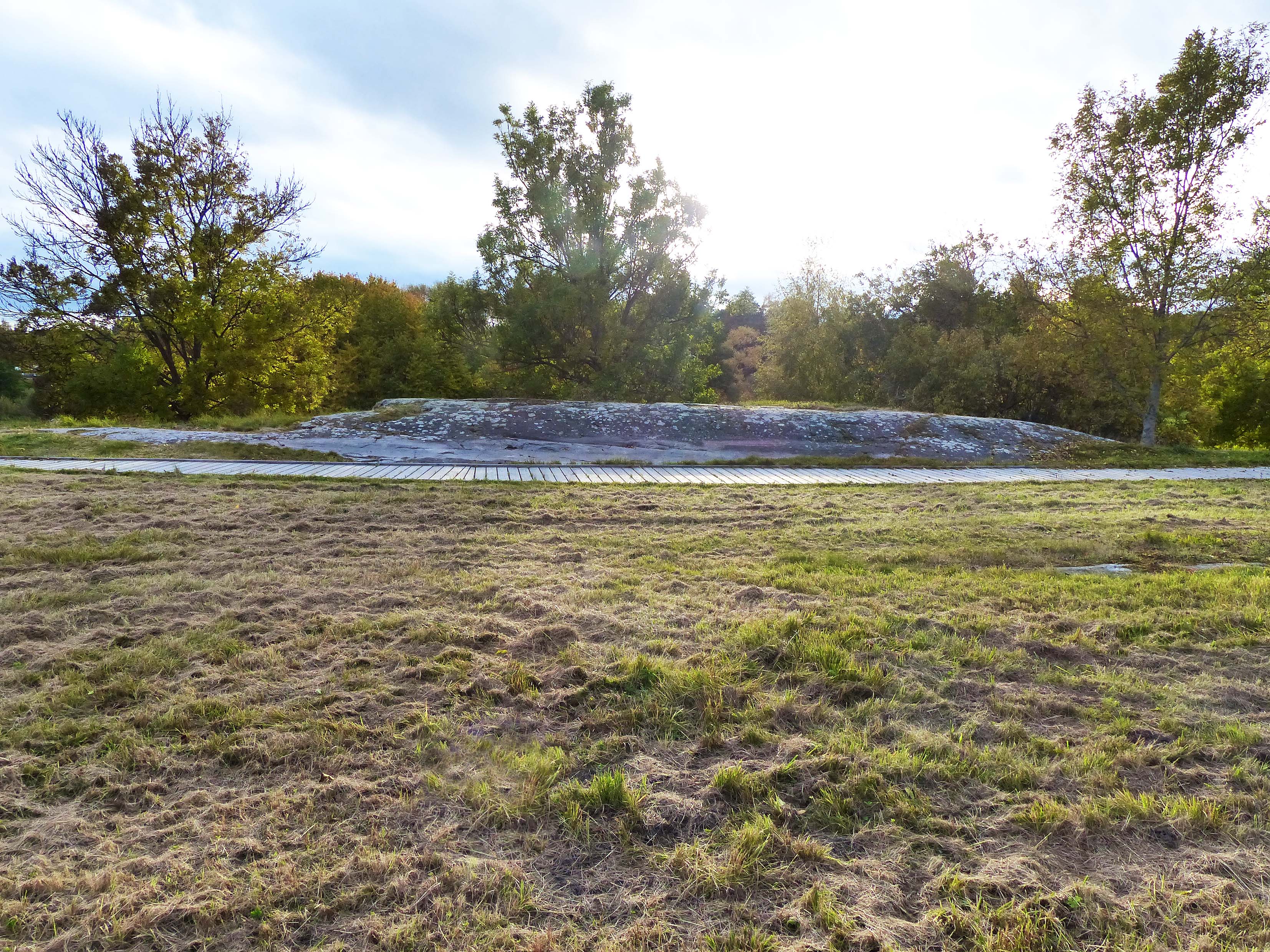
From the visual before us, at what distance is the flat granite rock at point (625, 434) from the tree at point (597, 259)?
5.91 m

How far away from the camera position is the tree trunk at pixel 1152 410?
11719mm

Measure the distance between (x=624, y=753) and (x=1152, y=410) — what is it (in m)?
14.0

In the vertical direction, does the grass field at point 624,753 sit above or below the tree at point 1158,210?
below

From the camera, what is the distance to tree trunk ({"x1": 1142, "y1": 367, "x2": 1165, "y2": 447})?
11.7 m

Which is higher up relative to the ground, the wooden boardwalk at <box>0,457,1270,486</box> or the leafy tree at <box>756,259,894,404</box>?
the leafy tree at <box>756,259,894,404</box>

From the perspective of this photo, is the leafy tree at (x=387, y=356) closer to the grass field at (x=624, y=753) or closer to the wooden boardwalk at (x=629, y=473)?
the wooden boardwalk at (x=629, y=473)

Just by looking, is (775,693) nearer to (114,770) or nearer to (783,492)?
(114,770)

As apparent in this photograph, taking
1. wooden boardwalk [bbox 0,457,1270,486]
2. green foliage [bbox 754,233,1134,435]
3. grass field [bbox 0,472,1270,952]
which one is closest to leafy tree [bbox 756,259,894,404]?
green foliage [bbox 754,233,1134,435]

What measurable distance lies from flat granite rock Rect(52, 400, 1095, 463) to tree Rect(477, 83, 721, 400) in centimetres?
591

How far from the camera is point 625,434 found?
10.4 metres

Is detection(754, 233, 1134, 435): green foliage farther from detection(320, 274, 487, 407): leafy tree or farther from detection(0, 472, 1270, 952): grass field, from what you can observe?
detection(0, 472, 1270, 952): grass field

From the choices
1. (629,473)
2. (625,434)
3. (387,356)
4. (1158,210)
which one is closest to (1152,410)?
(1158,210)

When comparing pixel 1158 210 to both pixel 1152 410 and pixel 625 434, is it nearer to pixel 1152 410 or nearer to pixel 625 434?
pixel 1152 410

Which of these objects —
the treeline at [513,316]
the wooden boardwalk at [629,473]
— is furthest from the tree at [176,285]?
the wooden boardwalk at [629,473]
